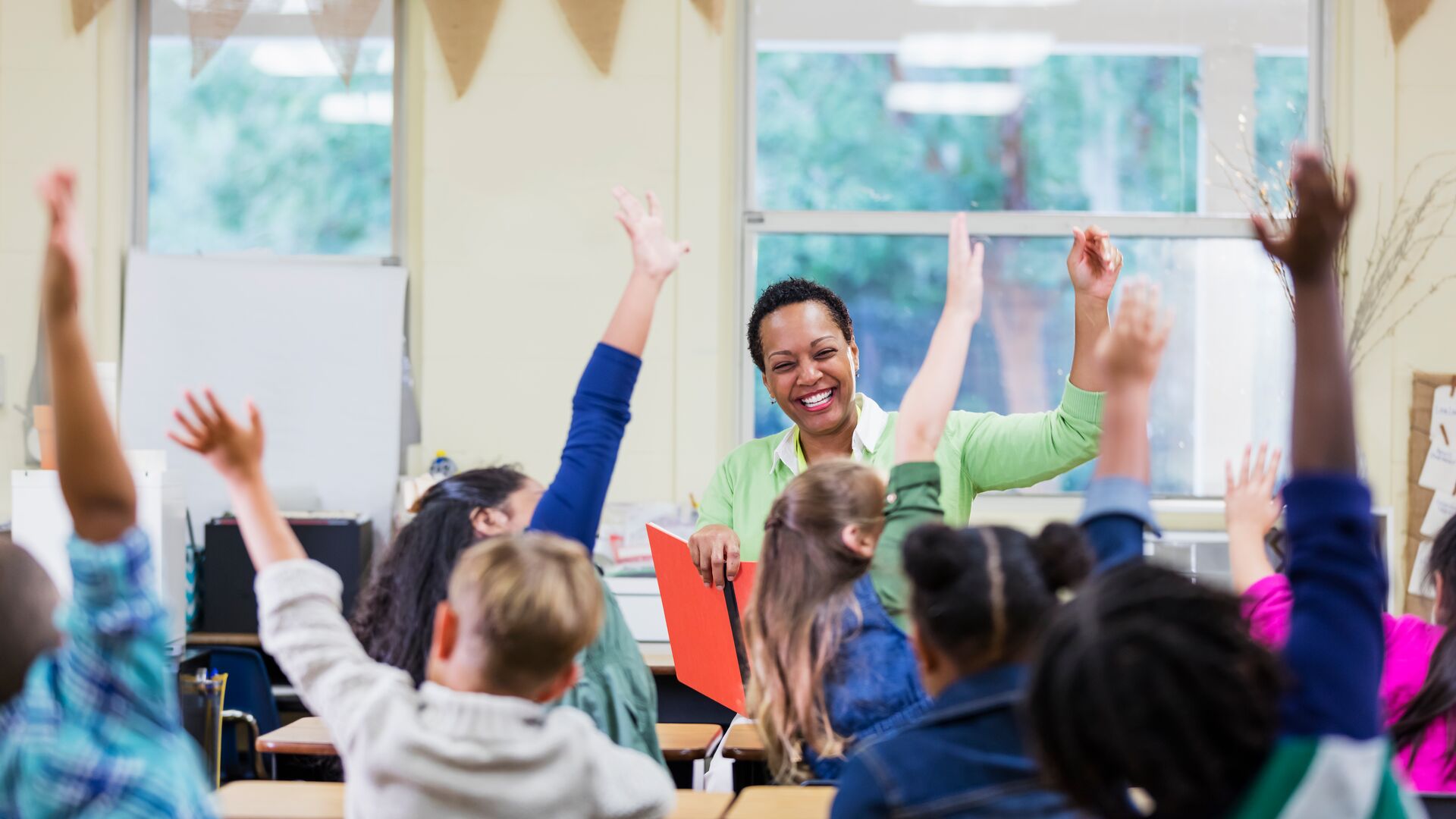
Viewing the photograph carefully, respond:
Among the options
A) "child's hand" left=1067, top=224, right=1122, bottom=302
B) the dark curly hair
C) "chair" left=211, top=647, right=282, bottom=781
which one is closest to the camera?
the dark curly hair

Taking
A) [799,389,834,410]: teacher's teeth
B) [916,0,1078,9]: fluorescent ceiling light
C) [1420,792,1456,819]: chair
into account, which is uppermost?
[916,0,1078,9]: fluorescent ceiling light

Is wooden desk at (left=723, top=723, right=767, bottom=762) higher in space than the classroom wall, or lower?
lower

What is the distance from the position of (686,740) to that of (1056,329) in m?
2.80

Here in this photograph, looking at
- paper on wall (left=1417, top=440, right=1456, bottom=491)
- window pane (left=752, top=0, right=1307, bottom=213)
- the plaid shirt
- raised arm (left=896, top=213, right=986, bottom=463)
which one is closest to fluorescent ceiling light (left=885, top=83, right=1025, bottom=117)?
window pane (left=752, top=0, right=1307, bottom=213)

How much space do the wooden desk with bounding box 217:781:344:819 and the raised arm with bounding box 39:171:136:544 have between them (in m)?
0.70

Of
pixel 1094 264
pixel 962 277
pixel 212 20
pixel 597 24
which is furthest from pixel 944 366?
pixel 212 20

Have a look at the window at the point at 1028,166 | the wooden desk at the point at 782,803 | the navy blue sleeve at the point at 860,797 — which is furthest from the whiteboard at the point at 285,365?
the navy blue sleeve at the point at 860,797

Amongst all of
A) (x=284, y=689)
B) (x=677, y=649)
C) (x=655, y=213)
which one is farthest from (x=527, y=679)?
(x=284, y=689)

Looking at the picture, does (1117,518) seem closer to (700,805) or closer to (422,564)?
(700,805)

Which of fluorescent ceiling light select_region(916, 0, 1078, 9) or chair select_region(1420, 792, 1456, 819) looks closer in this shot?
chair select_region(1420, 792, 1456, 819)

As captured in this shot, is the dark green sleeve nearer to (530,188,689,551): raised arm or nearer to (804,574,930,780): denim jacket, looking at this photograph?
(804,574,930,780): denim jacket

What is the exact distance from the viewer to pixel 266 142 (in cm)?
448

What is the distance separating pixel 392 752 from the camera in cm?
112

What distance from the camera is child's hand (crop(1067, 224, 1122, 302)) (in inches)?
73.0
